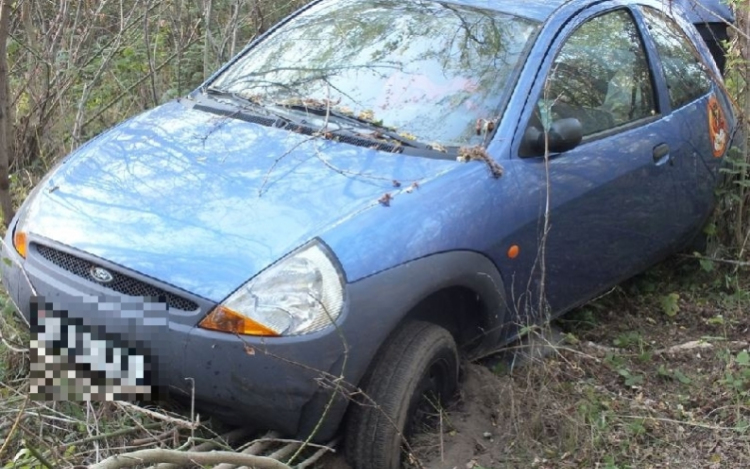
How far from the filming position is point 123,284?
287 centimetres

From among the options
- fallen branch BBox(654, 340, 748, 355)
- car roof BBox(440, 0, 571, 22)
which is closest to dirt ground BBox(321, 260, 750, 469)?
fallen branch BBox(654, 340, 748, 355)

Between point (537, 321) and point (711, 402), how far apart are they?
0.78 metres

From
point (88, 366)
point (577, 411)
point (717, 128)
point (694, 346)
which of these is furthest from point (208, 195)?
point (717, 128)

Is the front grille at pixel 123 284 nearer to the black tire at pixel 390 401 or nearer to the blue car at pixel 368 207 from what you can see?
the blue car at pixel 368 207

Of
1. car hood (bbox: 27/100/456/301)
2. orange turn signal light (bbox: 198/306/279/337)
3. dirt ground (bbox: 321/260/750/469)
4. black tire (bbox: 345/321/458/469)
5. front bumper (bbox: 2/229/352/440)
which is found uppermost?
car hood (bbox: 27/100/456/301)

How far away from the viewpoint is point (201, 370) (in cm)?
278

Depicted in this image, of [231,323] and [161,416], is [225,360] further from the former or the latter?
[161,416]

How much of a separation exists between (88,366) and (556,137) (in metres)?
1.95

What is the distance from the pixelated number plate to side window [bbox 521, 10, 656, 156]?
1.70 metres

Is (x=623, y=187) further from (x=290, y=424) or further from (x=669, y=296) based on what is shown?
(x=290, y=424)

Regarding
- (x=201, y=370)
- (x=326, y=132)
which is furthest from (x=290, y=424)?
(x=326, y=132)

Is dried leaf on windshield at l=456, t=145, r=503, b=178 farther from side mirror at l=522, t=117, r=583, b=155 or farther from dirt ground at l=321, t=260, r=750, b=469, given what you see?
dirt ground at l=321, t=260, r=750, b=469

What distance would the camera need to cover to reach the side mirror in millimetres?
3608

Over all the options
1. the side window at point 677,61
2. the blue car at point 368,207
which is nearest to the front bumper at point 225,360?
the blue car at point 368,207
